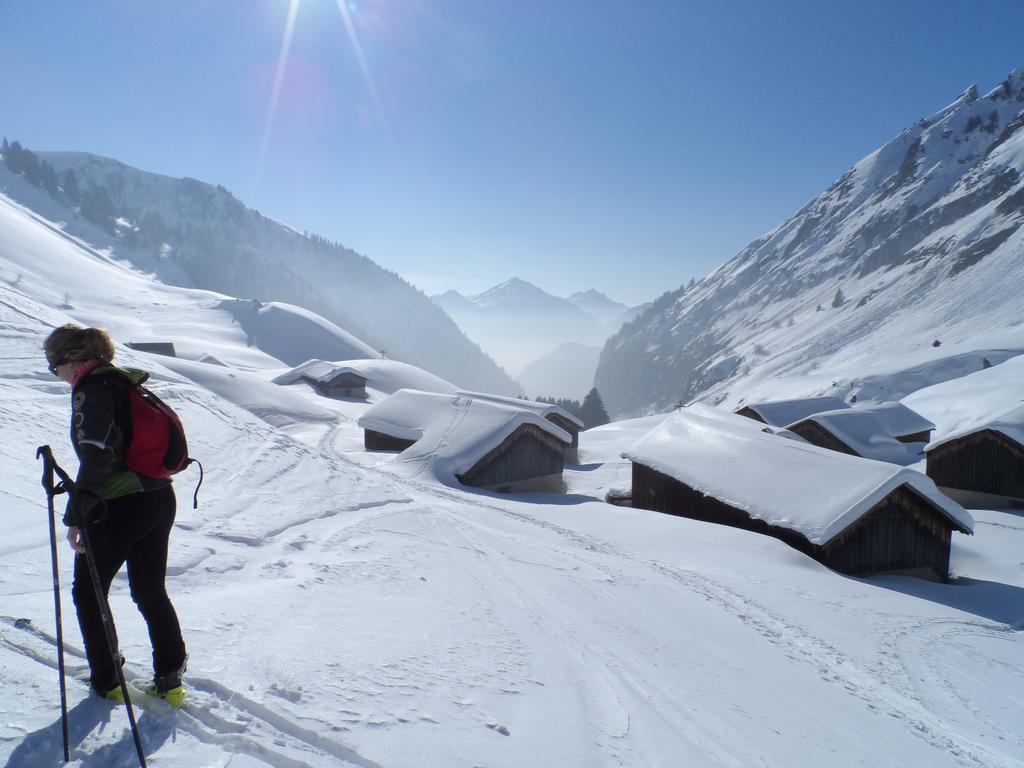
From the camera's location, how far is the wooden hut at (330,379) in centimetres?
5709

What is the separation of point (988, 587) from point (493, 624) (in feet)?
→ 57.1

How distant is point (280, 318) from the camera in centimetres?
10150

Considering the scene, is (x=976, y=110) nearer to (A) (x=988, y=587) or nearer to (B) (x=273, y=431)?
(A) (x=988, y=587)

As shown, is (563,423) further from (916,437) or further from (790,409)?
(916,437)

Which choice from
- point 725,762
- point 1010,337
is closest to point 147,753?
point 725,762

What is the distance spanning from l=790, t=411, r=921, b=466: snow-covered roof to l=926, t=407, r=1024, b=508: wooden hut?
5.39 meters

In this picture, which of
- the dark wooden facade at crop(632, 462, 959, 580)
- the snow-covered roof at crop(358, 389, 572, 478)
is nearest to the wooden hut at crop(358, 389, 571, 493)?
the snow-covered roof at crop(358, 389, 572, 478)

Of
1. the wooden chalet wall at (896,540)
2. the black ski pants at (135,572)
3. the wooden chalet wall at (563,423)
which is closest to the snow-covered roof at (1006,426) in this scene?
the wooden chalet wall at (896,540)

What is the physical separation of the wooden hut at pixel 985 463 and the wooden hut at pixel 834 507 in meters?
14.7

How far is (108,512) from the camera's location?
3.12m

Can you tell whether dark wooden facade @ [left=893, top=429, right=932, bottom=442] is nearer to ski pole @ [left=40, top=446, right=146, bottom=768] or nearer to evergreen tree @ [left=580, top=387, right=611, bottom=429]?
evergreen tree @ [left=580, top=387, right=611, bottom=429]

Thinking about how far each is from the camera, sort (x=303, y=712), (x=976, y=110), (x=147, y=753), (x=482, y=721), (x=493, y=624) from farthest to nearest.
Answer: (x=976, y=110) < (x=493, y=624) < (x=482, y=721) < (x=303, y=712) < (x=147, y=753)

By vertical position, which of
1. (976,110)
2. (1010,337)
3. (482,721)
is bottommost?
(482,721)

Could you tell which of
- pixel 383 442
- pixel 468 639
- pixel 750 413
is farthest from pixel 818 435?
pixel 468 639
